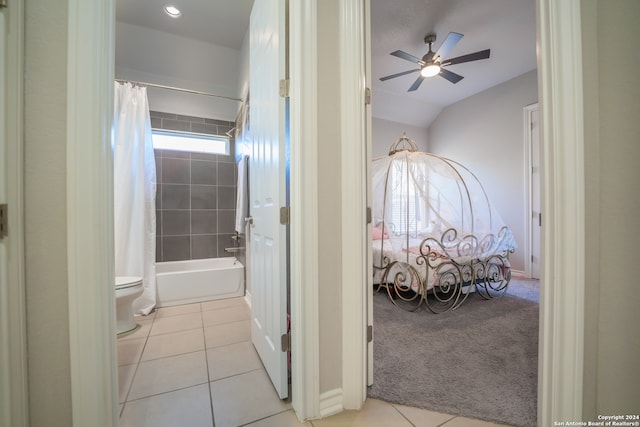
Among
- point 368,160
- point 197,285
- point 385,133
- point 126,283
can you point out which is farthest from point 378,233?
point 385,133

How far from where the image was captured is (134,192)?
2.27 meters

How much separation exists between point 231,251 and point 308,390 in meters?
2.54

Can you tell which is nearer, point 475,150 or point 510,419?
point 510,419

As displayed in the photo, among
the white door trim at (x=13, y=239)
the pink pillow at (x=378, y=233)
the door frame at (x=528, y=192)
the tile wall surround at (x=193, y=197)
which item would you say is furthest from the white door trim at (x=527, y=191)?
the white door trim at (x=13, y=239)

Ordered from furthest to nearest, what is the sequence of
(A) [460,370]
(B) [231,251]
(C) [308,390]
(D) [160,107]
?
(B) [231,251], (D) [160,107], (A) [460,370], (C) [308,390]

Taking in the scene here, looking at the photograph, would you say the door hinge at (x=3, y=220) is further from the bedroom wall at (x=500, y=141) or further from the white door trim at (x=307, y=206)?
the bedroom wall at (x=500, y=141)

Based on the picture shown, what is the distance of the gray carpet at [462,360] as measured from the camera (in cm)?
116

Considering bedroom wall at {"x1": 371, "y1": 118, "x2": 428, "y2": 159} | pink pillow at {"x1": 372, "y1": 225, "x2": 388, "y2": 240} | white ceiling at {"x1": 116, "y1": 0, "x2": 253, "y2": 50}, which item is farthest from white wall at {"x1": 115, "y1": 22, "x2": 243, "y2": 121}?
bedroom wall at {"x1": 371, "y1": 118, "x2": 428, "y2": 159}

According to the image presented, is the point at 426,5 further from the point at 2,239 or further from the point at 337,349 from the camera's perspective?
the point at 2,239

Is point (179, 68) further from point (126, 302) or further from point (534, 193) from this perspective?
point (534, 193)

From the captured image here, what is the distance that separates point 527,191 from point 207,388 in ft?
14.8

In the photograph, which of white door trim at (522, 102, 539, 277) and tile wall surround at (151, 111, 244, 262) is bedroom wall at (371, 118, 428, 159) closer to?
white door trim at (522, 102, 539, 277)

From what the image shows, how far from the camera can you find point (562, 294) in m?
0.83

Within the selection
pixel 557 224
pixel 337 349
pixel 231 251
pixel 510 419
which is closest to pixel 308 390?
pixel 337 349
